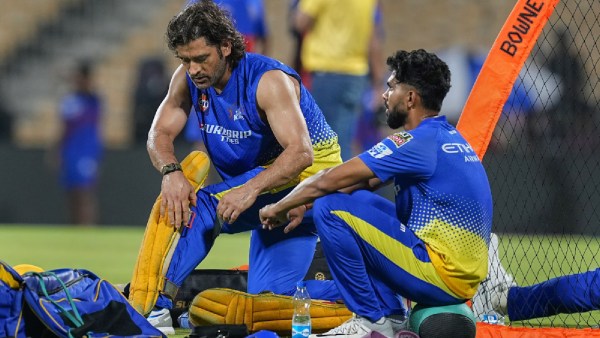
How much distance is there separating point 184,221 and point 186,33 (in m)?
0.81

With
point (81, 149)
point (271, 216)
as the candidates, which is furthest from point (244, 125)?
point (81, 149)

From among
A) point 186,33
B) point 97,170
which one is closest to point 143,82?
point 97,170

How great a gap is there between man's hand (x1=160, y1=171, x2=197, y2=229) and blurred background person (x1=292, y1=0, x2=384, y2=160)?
12.1ft

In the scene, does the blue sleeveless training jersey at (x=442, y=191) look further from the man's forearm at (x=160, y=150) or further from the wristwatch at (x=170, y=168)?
the man's forearm at (x=160, y=150)

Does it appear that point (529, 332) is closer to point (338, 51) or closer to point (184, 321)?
point (184, 321)

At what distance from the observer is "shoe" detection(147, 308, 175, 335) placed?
5297mm

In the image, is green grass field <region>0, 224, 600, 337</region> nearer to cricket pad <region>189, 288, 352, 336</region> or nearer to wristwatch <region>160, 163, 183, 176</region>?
cricket pad <region>189, 288, 352, 336</region>

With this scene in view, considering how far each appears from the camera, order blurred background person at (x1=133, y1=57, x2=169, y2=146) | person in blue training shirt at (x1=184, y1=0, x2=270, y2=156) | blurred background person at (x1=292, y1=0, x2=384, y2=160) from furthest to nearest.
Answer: blurred background person at (x1=133, y1=57, x2=169, y2=146) < person in blue training shirt at (x1=184, y1=0, x2=270, y2=156) < blurred background person at (x1=292, y1=0, x2=384, y2=160)

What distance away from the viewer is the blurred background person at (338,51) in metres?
8.91

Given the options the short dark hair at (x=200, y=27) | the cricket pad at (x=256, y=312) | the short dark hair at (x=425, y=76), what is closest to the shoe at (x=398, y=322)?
the cricket pad at (x=256, y=312)

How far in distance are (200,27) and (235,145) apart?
598mm

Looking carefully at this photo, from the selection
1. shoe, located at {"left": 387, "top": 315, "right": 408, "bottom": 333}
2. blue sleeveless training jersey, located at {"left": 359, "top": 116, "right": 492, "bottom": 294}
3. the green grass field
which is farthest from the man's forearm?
the green grass field

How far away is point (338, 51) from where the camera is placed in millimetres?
9078

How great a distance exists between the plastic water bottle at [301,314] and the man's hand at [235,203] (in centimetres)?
Result: 43
